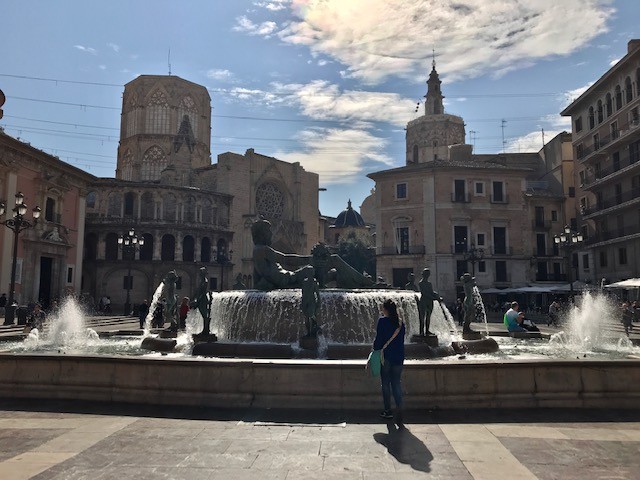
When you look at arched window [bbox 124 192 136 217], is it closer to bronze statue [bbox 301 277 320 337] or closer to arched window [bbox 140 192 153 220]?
arched window [bbox 140 192 153 220]

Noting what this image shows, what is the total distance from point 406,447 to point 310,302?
461 centimetres

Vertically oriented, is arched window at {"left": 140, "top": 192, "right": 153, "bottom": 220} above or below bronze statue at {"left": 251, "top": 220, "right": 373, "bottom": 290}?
above

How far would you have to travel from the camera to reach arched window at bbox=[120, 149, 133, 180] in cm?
6625

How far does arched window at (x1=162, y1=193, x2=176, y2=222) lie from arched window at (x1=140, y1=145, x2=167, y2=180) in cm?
1878

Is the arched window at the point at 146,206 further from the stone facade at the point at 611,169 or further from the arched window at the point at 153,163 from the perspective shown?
the stone facade at the point at 611,169

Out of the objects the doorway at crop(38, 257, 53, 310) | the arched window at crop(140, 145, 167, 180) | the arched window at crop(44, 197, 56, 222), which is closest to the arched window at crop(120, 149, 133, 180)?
the arched window at crop(140, 145, 167, 180)

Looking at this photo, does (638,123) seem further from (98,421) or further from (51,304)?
(51,304)

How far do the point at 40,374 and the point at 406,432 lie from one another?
4788 millimetres

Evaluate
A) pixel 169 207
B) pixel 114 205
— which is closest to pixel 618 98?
pixel 169 207

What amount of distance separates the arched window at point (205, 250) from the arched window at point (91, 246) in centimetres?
966

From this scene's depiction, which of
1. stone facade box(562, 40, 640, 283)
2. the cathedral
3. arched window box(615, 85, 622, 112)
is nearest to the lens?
stone facade box(562, 40, 640, 283)

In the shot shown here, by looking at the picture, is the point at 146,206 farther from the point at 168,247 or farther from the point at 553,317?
the point at 553,317

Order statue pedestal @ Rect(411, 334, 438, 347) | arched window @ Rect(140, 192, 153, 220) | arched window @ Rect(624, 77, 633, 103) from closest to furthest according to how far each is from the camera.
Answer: statue pedestal @ Rect(411, 334, 438, 347) → arched window @ Rect(624, 77, 633, 103) → arched window @ Rect(140, 192, 153, 220)

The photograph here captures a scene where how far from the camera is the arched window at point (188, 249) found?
48.2 m
